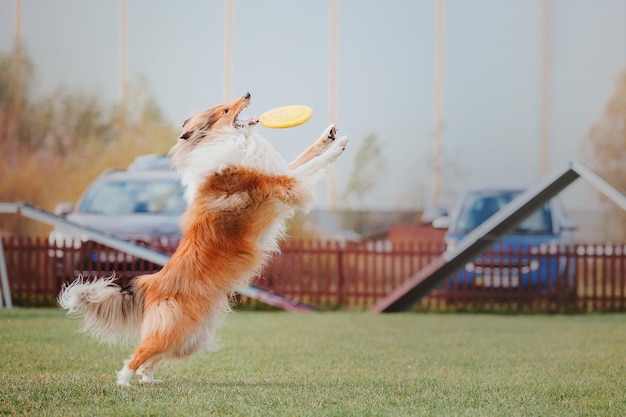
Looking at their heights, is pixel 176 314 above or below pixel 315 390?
above

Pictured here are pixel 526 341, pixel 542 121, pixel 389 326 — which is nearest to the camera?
pixel 526 341

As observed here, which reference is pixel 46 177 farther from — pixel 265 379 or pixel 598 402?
pixel 598 402

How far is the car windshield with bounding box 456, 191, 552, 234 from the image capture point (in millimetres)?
13625

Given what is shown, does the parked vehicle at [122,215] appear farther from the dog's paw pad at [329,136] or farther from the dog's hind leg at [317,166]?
the dog's hind leg at [317,166]

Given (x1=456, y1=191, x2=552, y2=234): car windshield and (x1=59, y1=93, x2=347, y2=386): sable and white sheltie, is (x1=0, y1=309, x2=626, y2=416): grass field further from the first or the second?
(x1=456, y1=191, x2=552, y2=234): car windshield

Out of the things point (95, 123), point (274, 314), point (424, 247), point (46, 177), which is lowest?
point (274, 314)

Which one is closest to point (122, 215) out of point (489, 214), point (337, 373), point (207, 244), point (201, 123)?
point (489, 214)

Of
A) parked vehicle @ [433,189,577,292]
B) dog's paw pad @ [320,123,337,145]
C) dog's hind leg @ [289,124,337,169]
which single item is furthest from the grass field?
parked vehicle @ [433,189,577,292]

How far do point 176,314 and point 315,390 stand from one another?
102cm

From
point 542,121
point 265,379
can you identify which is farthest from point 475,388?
point 542,121

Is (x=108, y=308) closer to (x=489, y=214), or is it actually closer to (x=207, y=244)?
(x=207, y=244)

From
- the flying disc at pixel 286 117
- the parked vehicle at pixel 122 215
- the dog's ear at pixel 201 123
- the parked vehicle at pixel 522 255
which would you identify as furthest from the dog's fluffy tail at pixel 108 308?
the parked vehicle at pixel 522 255

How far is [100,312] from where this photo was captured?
5.68 meters

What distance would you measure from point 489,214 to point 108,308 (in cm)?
903
